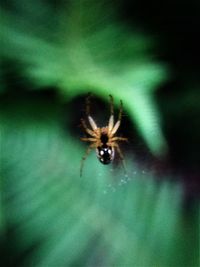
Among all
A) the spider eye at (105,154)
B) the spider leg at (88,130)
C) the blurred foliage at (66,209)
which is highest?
the spider leg at (88,130)

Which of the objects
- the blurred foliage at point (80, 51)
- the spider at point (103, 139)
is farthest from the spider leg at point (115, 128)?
the blurred foliage at point (80, 51)

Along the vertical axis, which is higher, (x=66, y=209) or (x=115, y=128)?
(x=115, y=128)

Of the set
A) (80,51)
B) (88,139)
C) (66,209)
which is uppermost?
(80,51)

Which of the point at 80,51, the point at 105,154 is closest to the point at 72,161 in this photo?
the point at 105,154

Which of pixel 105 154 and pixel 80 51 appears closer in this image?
pixel 80 51

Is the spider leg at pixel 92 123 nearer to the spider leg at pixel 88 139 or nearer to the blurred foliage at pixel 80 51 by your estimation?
the spider leg at pixel 88 139

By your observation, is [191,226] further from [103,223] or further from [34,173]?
[34,173]

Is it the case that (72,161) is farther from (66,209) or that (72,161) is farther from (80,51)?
(80,51)

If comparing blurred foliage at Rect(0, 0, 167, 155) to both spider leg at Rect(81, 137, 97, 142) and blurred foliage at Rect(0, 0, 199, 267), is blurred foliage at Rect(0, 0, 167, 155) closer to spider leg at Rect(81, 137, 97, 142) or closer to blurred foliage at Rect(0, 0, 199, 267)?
blurred foliage at Rect(0, 0, 199, 267)
